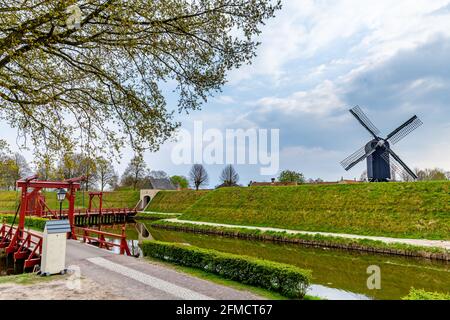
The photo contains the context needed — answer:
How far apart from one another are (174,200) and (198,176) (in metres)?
28.0

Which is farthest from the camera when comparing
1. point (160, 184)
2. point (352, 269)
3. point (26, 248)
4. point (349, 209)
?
point (160, 184)

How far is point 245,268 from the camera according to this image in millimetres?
8648

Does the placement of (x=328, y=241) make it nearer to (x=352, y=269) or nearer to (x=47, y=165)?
(x=352, y=269)

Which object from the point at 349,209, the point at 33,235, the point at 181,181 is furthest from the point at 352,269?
the point at 181,181

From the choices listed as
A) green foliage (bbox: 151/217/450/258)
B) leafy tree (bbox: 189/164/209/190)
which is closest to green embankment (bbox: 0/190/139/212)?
leafy tree (bbox: 189/164/209/190)

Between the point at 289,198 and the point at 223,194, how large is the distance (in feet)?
35.5

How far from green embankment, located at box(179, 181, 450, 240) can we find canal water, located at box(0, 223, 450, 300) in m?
5.29

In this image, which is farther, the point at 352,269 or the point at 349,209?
the point at 349,209

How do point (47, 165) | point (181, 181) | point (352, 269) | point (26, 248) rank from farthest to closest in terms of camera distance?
point (181, 181) < point (26, 248) < point (352, 269) < point (47, 165)

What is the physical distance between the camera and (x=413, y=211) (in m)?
23.1
